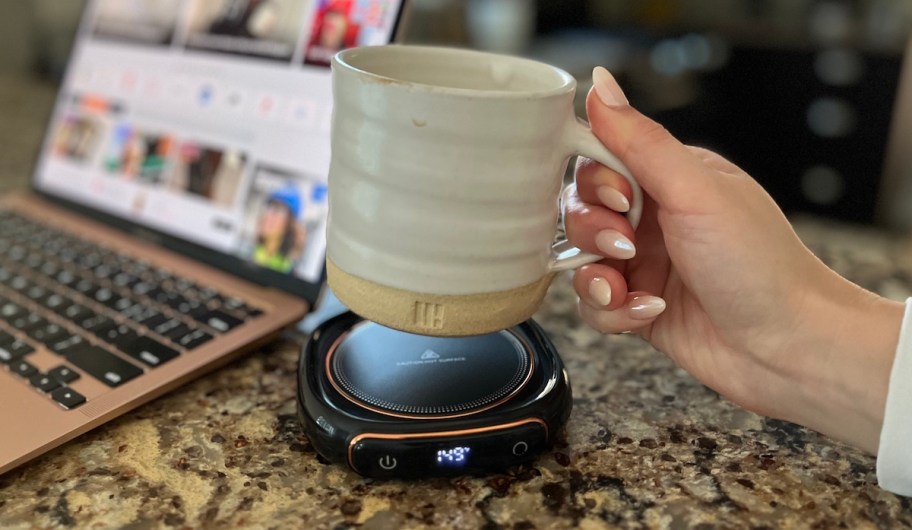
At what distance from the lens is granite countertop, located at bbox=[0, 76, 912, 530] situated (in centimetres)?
45

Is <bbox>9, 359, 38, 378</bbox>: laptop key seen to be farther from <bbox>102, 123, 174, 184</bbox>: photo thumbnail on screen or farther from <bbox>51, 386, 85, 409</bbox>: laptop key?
<bbox>102, 123, 174, 184</bbox>: photo thumbnail on screen

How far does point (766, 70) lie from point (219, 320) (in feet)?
5.12

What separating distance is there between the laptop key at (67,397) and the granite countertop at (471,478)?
0.03 m

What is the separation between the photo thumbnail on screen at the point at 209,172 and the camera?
2.45 ft

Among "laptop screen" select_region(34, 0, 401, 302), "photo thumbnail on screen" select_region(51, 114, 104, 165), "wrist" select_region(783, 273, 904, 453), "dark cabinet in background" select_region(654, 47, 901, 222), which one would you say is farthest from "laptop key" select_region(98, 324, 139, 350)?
"dark cabinet in background" select_region(654, 47, 901, 222)

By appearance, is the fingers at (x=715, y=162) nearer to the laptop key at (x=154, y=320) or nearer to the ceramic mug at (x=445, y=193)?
the ceramic mug at (x=445, y=193)

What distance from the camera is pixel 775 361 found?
51 cm

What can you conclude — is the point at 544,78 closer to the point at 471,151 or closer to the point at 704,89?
the point at 471,151

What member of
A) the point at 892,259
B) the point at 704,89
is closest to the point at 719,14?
the point at 704,89

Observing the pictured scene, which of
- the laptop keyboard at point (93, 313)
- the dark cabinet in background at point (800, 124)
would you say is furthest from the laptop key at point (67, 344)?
the dark cabinet in background at point (800, 124)

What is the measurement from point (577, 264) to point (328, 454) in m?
0.20

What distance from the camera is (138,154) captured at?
0.84 metres

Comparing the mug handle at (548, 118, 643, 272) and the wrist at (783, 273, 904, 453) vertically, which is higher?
the mug handle at (548, 118, 643, 272)

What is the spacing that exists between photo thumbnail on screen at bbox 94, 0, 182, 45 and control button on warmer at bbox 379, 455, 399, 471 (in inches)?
23.0
